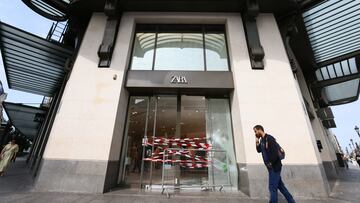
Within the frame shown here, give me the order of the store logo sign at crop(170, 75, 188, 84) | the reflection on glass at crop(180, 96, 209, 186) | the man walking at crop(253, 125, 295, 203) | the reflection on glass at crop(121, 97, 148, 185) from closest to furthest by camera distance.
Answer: the man walking at crop(253, 125, 295, 203) → the reflection on glass at crop(180, 96, 209, 186) → the reflection on glass at crop(121, 97, 148, 185) → the store logo sign at crop(170, 75, 188, 84)

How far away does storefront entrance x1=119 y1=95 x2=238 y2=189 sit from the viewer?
6074mm

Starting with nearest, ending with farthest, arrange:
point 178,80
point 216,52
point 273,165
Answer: point 273,165 < point 178,80 < point 216,52

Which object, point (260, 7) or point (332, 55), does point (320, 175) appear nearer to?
point (260, 7)

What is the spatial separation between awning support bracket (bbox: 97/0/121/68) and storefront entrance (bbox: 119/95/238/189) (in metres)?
1.85

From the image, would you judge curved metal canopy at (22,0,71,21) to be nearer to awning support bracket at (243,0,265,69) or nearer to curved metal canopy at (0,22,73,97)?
curved metal canopy at (0,22,73,97)

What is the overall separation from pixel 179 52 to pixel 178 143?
4063 millimetres

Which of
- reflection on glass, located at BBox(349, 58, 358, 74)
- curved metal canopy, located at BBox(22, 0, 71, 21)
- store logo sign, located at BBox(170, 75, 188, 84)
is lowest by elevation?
store logo sign, located at BBox(170, 75, 188, 84)

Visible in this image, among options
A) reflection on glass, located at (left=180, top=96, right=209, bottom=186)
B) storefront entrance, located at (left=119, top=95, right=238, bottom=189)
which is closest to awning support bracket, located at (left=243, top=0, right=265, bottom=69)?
storefront entrance, located at (left=119, top=95, right=238, bottom=189)

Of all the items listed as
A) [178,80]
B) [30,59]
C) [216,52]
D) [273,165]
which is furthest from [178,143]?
[30,59]

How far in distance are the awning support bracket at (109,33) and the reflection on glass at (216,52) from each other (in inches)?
159

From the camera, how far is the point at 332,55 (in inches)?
441

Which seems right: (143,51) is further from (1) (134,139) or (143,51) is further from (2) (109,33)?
(1) (134,139)

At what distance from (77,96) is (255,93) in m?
6.52

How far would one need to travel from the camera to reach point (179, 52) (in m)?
7.63
